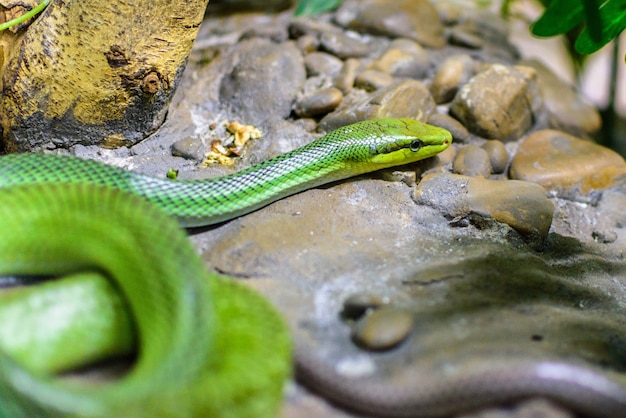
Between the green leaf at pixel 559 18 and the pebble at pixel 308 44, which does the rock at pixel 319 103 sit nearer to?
the pebble at pixel 308 44

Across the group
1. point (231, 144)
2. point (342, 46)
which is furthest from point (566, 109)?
point (231, 144)

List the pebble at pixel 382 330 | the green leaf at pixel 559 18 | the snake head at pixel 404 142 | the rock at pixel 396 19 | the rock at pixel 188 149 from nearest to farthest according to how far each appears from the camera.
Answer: the pebble at pixel 382 330 → the green leaf at pixel 559 18 → the snake head at pixel 404 142 → the rock at pixel 188 149 → the rock at pixel 396 19

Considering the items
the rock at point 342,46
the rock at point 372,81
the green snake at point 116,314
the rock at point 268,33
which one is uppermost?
the rock at point 268,33

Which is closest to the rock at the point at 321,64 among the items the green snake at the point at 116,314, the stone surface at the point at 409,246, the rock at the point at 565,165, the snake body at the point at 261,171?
the stone surface at the point at 409,246

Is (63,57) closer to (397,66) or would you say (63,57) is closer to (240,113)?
(240,113)

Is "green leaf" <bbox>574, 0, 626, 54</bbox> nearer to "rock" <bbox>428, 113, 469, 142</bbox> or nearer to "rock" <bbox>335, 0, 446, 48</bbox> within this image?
"rock" <bbox>428, 113, 469, 142</bbox>
